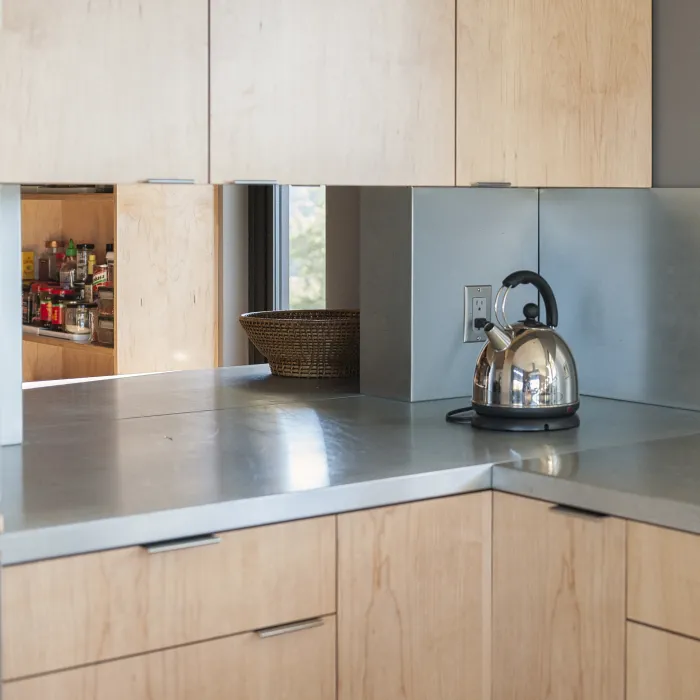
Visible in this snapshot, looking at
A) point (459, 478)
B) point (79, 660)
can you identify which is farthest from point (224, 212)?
point (79, 660)

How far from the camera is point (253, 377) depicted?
2752 millimetres

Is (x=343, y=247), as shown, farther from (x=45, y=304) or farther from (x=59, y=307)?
(x=45, y=304)

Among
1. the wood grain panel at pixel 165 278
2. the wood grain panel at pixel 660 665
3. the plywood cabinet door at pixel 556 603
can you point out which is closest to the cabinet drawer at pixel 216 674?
the plywood cabinet door at pixel 556 603

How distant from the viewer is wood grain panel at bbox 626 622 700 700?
58.0 inches

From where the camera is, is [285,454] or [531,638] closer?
[531,638]

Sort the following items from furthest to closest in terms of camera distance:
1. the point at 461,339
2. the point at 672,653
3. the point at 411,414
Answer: the point at 461,339 < the point at 411,414 < the point at 672,653

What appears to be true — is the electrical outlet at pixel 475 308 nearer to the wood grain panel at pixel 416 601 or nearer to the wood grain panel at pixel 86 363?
the wood grain panel at pixel 416 601

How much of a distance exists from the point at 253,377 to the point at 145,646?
1368 millimetres

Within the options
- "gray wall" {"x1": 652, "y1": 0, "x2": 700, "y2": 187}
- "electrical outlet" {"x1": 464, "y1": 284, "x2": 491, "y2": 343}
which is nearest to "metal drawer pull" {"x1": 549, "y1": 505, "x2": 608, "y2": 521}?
"electrical outlet" {"x1": 464, "y1": 284, "x2": 491, "y2": 343}

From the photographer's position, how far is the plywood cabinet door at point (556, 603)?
157 centimetres

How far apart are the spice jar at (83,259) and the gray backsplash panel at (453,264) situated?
2.54 m

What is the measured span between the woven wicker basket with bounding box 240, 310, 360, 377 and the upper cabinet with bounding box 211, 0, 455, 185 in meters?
0.66

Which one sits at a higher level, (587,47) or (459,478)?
(587,47)

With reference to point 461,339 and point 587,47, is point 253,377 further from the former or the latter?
point 587,47
